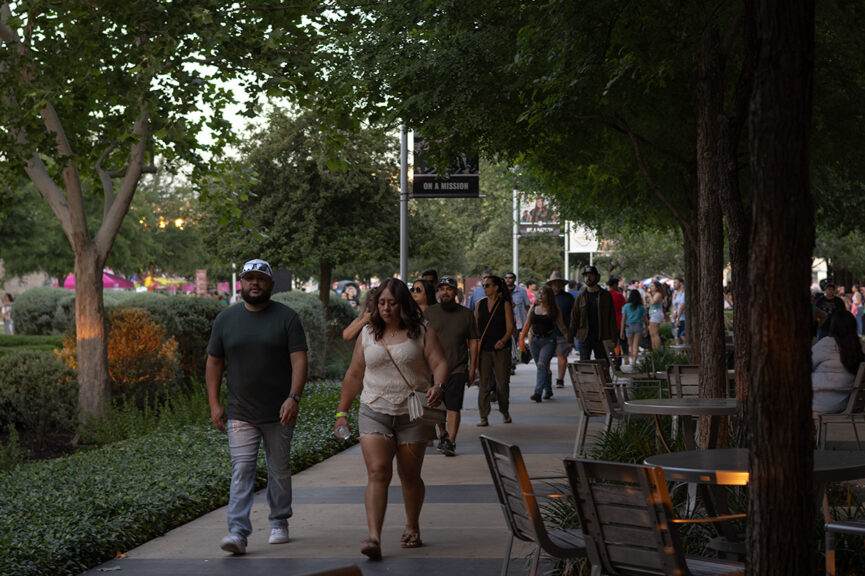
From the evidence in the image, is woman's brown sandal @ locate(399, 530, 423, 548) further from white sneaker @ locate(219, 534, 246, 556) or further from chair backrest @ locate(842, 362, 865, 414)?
chair backrest @ locate(842, 362, 865, 414)

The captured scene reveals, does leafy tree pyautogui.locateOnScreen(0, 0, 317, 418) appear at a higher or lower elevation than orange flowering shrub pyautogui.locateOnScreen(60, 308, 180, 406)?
higher

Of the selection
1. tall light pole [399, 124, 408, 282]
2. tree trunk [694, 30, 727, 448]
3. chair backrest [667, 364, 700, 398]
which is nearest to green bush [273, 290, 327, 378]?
tall light pole [399, 124, 408, 282]

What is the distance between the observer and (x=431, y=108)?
13.3 m

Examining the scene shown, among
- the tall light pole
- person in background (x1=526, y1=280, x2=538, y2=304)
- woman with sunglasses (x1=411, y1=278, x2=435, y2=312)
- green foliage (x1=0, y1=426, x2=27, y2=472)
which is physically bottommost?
green foliage (x1=0, y1=426, x2=27, y2=472)

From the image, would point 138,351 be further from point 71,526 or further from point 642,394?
point 71,526

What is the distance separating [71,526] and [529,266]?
64453 millimetres

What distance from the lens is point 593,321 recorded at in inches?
776

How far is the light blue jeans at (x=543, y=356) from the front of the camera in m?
18.6

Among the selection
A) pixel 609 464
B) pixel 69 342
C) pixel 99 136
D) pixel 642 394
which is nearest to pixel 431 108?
pixel 642 394

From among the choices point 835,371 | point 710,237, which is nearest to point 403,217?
point 835,371

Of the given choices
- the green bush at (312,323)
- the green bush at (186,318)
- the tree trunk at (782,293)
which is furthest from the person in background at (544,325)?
the tree trunk at (782,293)

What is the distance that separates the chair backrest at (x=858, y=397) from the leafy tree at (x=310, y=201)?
63.2 feet

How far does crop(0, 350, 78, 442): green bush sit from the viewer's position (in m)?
15.0

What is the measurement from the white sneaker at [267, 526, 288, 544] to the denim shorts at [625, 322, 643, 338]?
19.1 metres
